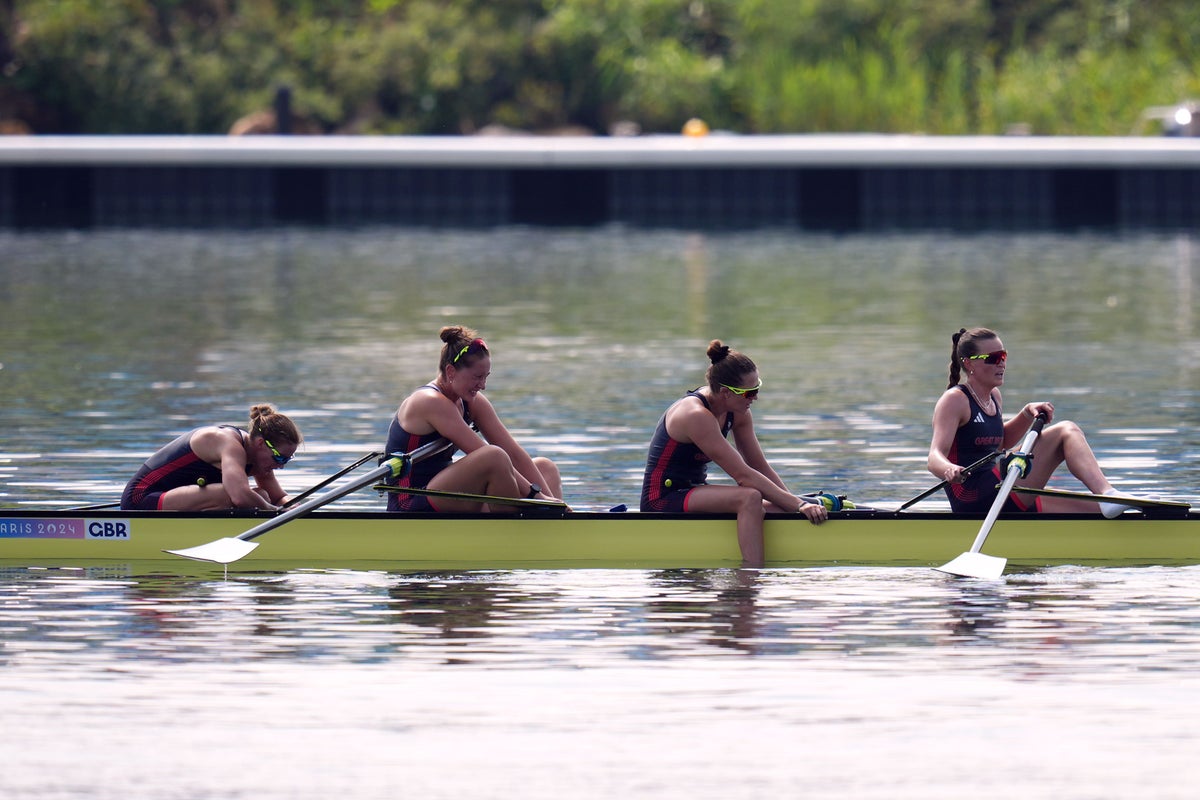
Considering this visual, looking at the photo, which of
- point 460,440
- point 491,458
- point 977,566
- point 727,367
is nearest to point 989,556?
point 977,566

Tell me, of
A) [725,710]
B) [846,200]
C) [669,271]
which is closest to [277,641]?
[725,710]

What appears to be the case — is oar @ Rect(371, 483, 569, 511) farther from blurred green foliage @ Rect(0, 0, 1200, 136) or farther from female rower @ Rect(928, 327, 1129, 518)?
blurred green foliage @ Rect(0, 0, 1200, 136)

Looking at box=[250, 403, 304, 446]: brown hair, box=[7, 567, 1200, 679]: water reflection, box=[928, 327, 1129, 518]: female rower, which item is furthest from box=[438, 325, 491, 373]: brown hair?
box=[928, 327, 1129, 518]: female rower

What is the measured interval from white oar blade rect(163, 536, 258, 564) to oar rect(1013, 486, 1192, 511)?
163 inches

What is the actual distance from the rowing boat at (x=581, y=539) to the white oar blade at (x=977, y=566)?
7.9 inches

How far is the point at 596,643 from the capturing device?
1058 centimetres

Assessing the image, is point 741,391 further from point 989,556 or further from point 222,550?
point 222,550

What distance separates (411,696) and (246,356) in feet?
48.6

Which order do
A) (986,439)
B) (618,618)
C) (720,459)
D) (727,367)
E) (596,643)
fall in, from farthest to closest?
(986,439) → (720,459) → (727,367) → (618,618) → (596,643)

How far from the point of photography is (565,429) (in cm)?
1823

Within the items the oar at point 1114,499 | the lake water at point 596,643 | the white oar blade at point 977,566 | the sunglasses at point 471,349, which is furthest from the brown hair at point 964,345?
the sunglasses at point 471,349

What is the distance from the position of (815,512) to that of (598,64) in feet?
127

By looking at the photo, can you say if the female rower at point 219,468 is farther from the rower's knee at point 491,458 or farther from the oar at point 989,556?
the oar at point 989,556

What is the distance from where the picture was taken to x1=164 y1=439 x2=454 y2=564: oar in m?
12.1
